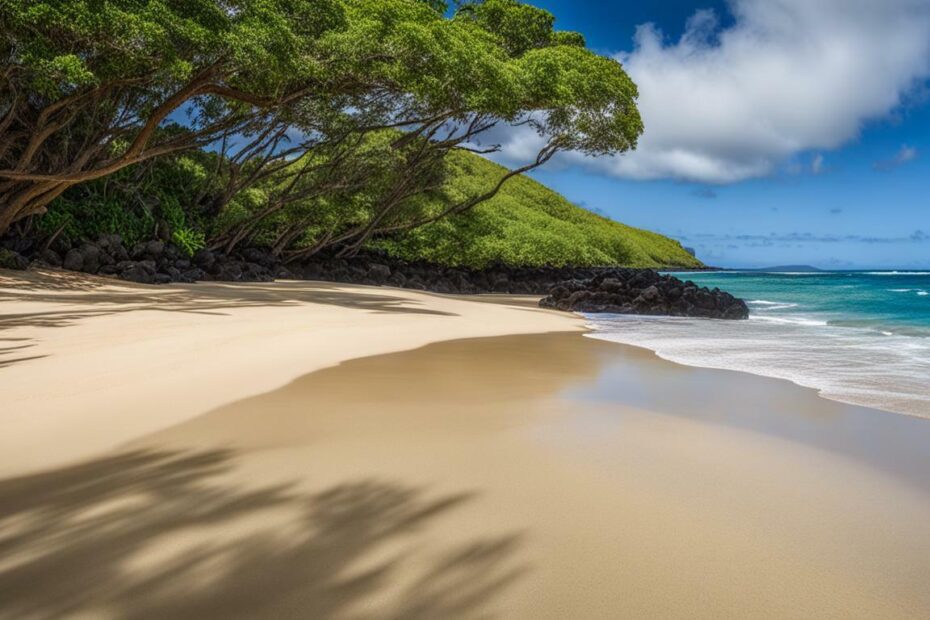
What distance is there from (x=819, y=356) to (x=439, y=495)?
7.22 metres

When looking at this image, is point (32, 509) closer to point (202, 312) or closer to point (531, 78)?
point (202, 312)

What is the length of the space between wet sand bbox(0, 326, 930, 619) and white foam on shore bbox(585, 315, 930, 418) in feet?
4.02

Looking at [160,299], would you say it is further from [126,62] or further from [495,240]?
[495,240]

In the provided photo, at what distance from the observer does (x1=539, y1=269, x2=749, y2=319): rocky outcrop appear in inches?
720

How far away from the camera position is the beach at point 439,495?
1928 mm

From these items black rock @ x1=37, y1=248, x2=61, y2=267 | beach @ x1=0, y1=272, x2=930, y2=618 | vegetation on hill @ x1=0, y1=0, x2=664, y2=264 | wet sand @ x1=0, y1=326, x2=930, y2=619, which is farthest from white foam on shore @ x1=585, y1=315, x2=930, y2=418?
black rock @ x1=37, y1=248, x2=61, y2=267

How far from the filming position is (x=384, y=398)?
4637mm

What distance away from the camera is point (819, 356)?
26.8ft

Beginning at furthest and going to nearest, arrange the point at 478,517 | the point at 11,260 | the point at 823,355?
the point at 11,260 → the point at 823,355 → the point at 478,517

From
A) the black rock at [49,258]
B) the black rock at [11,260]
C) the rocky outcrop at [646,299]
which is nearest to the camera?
the black rock at [11,260]

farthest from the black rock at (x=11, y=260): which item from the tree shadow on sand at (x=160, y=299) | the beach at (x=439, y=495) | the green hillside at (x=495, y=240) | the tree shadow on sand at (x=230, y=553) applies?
the green hillside at (x=495, y=240)

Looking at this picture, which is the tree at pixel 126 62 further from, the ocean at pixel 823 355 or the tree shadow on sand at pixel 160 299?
the ocean at pixel 823 355

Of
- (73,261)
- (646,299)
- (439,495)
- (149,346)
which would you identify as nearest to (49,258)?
(73,261)

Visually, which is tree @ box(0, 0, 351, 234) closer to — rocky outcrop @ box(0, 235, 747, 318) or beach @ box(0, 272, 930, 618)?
rocky outcrop @ box(0, 235, 747, 318)
